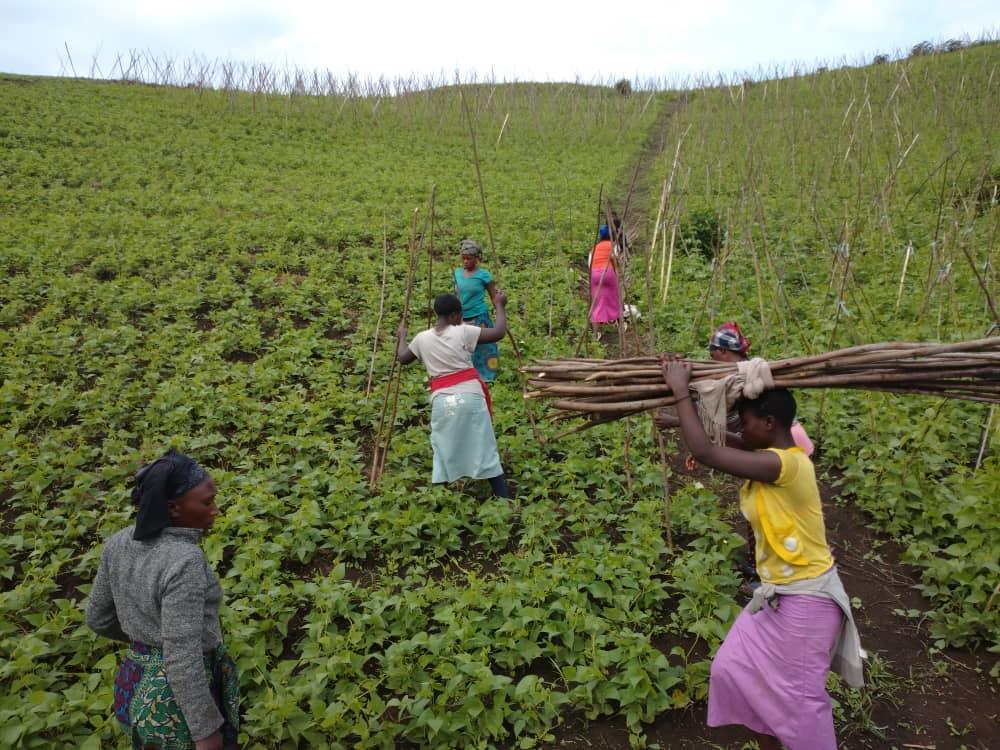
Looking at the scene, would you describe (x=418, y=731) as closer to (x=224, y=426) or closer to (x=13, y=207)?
(x=224, y=426)

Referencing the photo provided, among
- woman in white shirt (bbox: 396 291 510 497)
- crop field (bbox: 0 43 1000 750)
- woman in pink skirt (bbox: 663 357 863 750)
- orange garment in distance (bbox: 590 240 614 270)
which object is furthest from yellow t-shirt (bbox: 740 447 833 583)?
orange garment in distance (bbox: 590 240 614 270)

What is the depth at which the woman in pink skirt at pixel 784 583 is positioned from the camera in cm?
225

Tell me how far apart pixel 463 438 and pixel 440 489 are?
1.36 ft

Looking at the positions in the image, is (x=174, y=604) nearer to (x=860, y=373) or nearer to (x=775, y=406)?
(x=775, y=406)

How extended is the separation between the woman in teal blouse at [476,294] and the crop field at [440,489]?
0.39m

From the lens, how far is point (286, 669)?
119 inches

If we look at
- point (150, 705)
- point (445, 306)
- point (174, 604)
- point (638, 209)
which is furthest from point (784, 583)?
point (638, 209)

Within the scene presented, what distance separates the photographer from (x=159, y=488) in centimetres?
206

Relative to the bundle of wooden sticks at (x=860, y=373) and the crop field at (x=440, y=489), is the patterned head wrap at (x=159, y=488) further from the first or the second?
the bundle of wooden sticks at (x=860, y=373)

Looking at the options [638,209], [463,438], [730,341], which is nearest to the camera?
[730,341]

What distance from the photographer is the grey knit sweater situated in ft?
6.55

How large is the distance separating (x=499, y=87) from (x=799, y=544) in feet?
96.1

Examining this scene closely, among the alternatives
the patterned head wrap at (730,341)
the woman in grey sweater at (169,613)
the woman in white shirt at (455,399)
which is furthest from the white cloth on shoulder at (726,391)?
the woman in white shirt at (455,399)

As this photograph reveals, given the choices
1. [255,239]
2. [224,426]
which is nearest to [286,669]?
[224,426]
